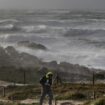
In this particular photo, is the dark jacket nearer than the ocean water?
Yes

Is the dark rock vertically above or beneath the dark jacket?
above

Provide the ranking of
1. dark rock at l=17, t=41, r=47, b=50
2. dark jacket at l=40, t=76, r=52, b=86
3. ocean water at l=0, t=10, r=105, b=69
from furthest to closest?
1. dark rock at l=17, t=41, r=47, b=50
2. ocean water at l=0, t=10, r=105, b=69
3. dark jacket at l=40, t=76, r=52, b=86

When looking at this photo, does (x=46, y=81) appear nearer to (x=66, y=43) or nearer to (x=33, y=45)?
(x=33, y=45)

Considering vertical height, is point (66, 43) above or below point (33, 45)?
above

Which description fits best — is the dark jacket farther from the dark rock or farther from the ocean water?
the dark rock

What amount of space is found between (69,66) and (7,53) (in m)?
6.78

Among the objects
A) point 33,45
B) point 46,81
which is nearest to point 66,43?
point 33,45

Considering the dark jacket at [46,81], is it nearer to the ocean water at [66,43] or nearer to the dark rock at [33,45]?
the ocean water at [66,43]

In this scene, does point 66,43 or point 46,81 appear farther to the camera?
point 66,43

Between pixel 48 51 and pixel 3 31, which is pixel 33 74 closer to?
pixel 48 51

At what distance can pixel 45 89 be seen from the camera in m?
20.1

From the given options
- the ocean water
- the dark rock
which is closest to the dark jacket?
the ocean water

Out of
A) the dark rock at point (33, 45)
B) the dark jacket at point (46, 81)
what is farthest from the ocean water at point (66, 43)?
the dark jacket at point (46, 81)

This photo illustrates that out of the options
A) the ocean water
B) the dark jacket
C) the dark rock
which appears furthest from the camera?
the dark rock
